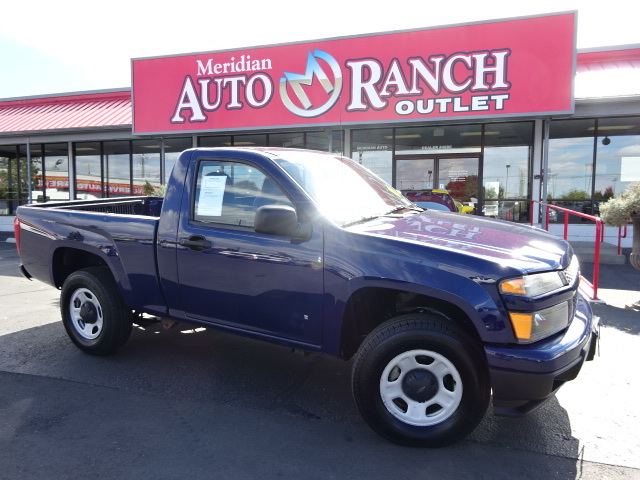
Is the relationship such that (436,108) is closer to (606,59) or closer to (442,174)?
(442,174)

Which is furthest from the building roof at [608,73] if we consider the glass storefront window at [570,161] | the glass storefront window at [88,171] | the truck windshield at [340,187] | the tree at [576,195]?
the glass storefront window at [88,171]

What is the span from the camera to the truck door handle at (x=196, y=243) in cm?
361

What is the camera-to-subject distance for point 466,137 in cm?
1321

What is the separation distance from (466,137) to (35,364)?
38.4ft

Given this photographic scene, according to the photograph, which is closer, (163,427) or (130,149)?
(163,427)

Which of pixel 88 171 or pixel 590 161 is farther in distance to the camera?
pixel 88 171

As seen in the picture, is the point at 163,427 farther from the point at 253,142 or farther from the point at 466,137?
the point at 253,142

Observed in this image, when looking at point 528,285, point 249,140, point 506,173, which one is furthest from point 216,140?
point 528,285

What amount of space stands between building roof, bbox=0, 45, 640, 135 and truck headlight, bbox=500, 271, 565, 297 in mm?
9722

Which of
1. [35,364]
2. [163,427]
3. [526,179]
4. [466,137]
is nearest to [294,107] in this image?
[466,137]

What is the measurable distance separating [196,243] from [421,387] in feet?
6.26

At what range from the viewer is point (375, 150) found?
46.4ft

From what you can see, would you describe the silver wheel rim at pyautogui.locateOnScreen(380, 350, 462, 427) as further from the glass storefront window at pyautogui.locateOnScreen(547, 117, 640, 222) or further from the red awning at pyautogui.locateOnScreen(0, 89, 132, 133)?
the red awning at pyautogui.locateOnScreen(0, 89, 132, 133)

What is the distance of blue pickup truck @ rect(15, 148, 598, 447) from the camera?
9.00 feet
